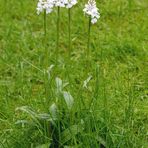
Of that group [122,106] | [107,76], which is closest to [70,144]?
[122,106]

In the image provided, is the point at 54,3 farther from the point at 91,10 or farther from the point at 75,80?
→ the point at 75,80

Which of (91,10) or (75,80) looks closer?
(91,10)

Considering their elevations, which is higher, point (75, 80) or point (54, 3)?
point (54, 3)

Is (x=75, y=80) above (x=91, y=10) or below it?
below

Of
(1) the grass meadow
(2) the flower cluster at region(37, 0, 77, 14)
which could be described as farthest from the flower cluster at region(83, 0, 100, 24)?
(1) the grass meadow

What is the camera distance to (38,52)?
3434 mm

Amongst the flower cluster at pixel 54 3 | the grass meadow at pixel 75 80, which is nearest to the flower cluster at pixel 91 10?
the flower cluster at pixel 54 3

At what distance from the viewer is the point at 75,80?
3178mm

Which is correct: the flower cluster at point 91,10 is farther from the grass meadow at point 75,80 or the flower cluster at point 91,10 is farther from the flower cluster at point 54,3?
the grass meadow at point 75,80

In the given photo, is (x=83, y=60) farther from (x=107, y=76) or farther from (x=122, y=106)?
(x=122, y=106)

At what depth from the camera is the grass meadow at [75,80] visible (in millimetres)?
2326

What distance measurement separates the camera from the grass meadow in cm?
233

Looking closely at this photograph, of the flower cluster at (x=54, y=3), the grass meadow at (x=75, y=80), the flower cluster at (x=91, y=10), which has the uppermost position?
the flower cluster at (x=54, y=3)

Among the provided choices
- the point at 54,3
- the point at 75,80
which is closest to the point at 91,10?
the point at 54,3
